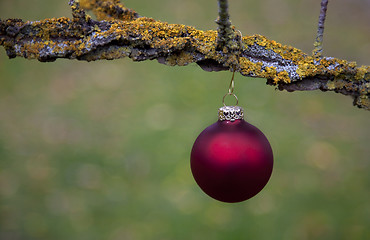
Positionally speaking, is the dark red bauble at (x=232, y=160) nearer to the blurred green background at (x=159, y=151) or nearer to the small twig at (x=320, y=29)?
the small twig at (x=320, y=29)

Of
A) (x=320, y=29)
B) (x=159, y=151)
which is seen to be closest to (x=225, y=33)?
(x=320, y=29)

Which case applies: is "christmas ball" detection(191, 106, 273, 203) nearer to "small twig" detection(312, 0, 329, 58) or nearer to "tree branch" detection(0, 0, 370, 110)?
"tree branch" detection(0, 0, 370, 110)

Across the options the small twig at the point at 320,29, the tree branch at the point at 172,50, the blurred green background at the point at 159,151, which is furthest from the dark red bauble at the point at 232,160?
the blurred green background at the point at 159,151

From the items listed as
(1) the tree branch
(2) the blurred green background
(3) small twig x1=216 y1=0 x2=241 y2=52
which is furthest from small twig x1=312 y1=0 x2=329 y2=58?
(2) the blurred green background

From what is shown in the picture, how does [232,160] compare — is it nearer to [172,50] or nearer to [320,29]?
[172,50]

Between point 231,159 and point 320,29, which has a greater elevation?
point 320,29
